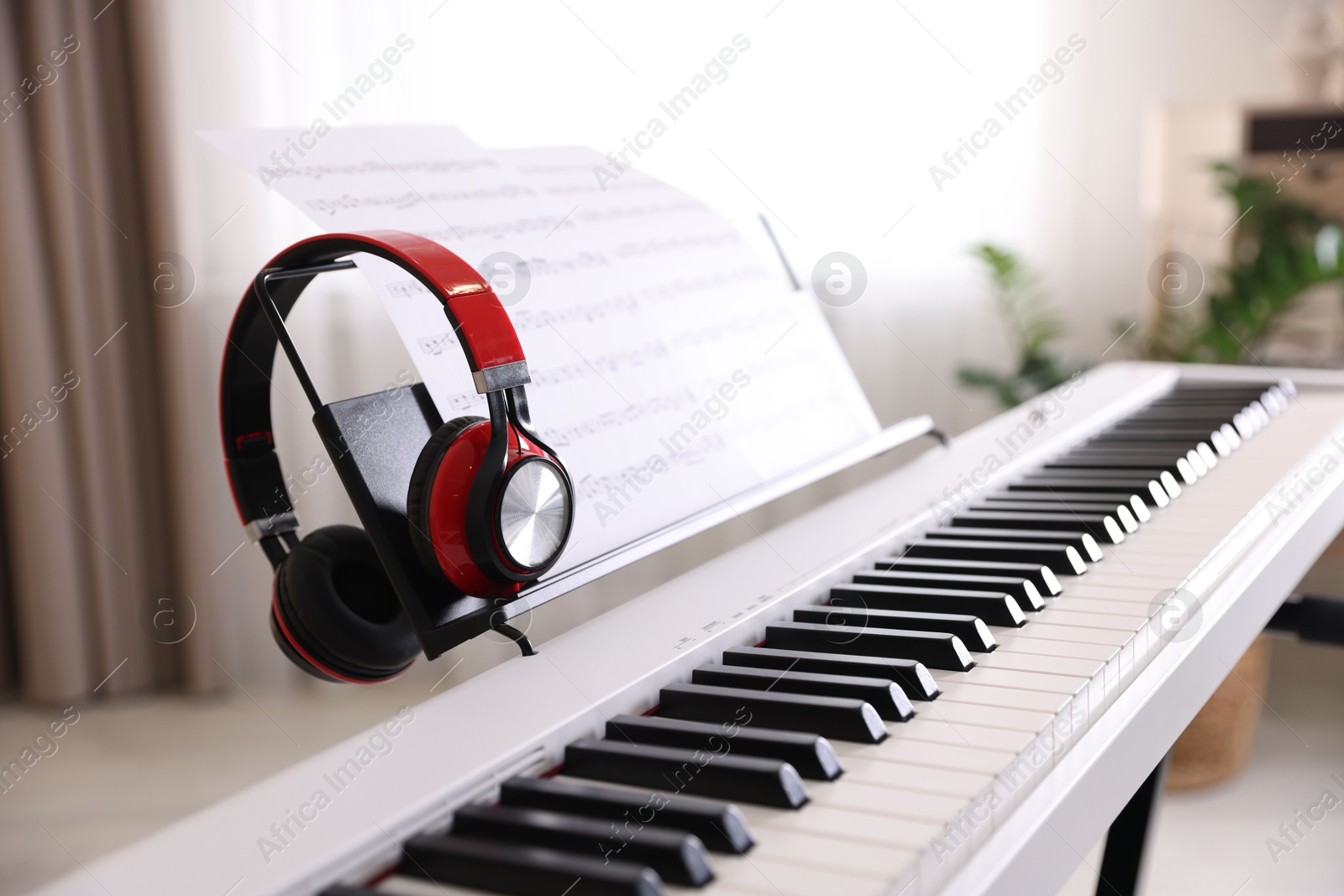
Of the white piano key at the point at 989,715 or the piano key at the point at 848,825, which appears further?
the white piano key at the point at 989,715

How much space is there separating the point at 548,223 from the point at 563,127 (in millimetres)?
1944

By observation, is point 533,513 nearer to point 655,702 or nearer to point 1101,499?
point 655,702

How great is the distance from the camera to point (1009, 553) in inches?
44.8

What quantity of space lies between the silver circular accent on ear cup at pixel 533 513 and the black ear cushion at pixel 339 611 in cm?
16

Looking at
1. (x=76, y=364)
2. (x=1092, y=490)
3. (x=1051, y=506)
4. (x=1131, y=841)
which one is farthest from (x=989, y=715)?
(x=76, y=364)

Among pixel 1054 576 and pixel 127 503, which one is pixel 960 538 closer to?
pixel 1054 576

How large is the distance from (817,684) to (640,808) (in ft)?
0.69

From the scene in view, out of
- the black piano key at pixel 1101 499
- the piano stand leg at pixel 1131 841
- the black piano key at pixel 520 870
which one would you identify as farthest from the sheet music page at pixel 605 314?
the piano stand leg at pixel 1131 841

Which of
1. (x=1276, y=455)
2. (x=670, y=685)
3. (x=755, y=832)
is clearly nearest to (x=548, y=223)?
(x=670, y=685)

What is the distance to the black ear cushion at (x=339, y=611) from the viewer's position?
0.99 meters

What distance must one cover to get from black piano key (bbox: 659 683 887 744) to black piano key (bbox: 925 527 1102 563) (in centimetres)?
44

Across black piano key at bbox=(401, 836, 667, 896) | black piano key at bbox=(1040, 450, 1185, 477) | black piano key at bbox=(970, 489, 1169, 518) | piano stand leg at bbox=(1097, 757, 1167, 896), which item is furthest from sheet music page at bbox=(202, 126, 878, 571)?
piano stand leg at bbox=(1097, 757, 1167, 896)

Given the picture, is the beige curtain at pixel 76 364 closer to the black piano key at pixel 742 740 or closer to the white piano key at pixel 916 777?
the black piano key at pixel 742 740

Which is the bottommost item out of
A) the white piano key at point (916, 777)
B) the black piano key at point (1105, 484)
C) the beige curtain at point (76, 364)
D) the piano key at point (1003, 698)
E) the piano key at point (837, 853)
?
the black piano key at point (1105, 484)
